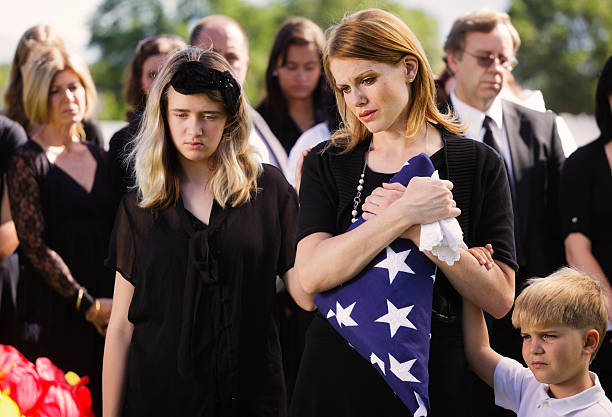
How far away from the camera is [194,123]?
307cm

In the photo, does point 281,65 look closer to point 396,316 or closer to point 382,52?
point 382,52

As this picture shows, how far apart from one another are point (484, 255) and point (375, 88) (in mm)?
575

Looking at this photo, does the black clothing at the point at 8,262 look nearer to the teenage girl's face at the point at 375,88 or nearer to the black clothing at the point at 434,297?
the black clothing at the point at 434,297

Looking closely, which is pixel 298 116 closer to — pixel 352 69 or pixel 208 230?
pixel 208 230

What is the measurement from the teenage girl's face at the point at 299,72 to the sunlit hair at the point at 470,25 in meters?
0.81

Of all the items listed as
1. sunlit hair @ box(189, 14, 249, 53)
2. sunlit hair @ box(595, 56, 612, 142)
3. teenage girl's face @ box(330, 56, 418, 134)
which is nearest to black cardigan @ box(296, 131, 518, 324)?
teenage girl's face @ box(330, 56, 418, 134)

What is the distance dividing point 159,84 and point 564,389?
174 centimetres

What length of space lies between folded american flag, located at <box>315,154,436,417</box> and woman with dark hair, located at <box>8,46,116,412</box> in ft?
7.33

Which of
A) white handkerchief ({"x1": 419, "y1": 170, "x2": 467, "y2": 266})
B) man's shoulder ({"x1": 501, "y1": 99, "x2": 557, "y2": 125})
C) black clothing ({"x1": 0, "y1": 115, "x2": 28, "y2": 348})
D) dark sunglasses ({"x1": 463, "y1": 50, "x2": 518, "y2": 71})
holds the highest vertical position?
dark sunglasses ({"x1": 463, "y1": 50, "x2": 518, "y2": 71})

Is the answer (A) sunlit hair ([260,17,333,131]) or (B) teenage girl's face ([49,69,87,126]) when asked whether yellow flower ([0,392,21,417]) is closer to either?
(B) teenage girl's face ([49,69,87,126])

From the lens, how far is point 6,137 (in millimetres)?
4688

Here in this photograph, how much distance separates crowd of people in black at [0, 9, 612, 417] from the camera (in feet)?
8.20

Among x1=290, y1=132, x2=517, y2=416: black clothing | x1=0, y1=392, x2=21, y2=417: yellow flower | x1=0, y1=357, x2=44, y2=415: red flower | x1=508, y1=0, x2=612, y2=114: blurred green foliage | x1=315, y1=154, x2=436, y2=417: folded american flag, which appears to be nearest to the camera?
x1=0, y1=392, x2=21, y2=417: yellow flower

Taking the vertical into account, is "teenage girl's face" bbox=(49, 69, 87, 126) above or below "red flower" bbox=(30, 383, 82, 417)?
above
